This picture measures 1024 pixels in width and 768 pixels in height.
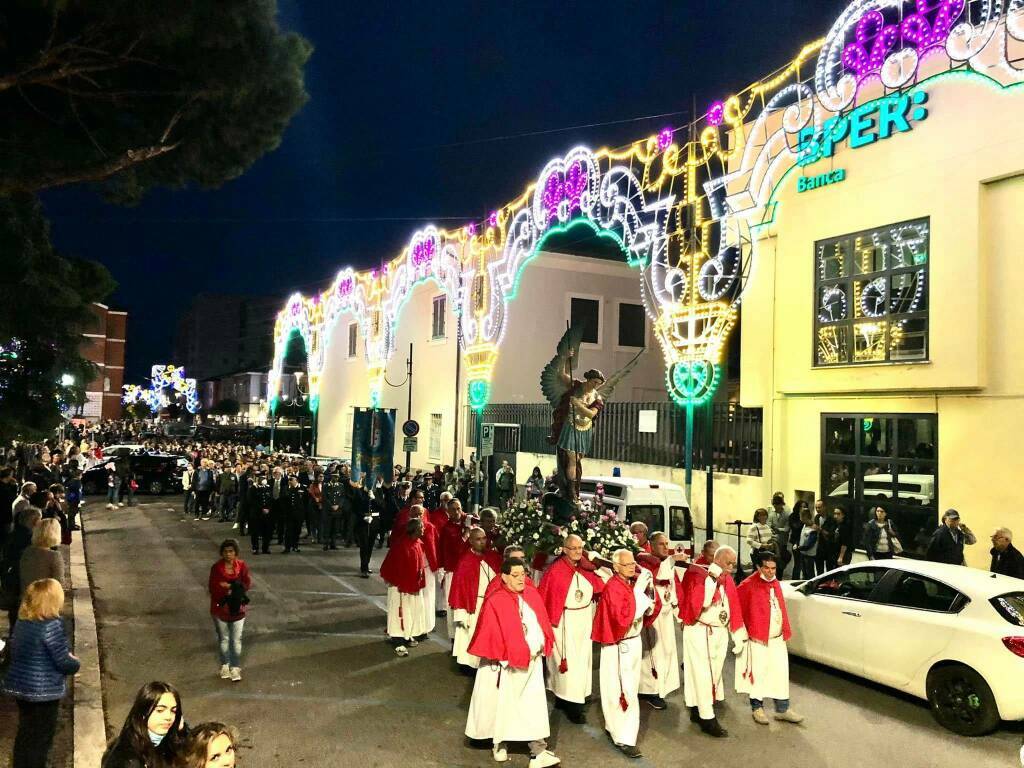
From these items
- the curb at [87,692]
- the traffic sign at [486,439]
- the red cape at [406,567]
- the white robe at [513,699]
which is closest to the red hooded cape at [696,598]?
the white robe at [513,699]

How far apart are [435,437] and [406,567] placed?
21493 millimetres

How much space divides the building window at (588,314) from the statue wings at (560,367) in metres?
17.3

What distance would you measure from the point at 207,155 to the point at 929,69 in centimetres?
1145

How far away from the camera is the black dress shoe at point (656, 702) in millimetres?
7598

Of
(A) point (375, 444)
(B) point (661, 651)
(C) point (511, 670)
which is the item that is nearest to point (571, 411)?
(B) point (661, 651)

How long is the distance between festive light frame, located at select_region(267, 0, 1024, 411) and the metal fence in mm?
968

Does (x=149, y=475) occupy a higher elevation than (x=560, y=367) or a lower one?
lower

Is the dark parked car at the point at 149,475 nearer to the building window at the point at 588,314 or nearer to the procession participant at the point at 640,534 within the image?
the building window at the point at 588,314

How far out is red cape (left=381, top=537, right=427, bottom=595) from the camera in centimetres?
936

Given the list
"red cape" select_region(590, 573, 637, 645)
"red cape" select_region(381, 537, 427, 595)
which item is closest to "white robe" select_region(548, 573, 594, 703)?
"red cape" select_region(590, 573, 637, 645)

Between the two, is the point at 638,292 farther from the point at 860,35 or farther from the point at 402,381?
the point at 860,35

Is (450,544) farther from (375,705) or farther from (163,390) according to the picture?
(163,390)

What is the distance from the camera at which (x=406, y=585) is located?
934 cm

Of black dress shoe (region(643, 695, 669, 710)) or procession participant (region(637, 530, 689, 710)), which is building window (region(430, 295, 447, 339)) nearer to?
procession participant (region(637, 530, 689, 710))
